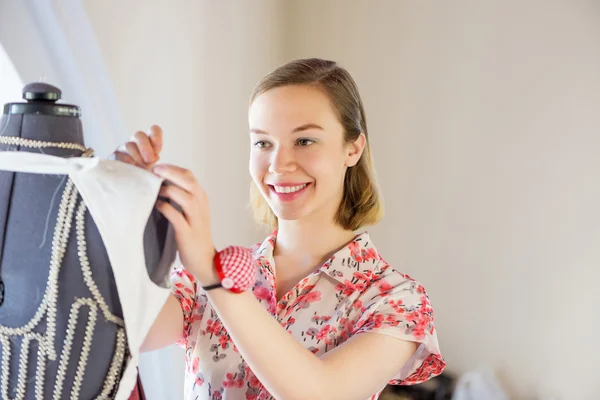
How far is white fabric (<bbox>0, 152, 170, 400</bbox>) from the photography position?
66 centimetres

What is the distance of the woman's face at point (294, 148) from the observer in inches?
44.4

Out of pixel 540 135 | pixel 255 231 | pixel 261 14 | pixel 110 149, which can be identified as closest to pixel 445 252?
pixel 540 135

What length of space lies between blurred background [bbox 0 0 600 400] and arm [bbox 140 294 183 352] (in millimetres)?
686

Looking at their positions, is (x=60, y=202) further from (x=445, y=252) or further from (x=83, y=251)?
(x=445, y=252)

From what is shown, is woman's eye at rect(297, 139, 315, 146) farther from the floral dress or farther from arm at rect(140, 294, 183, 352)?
arm at rect(140, 294, 183, 352)

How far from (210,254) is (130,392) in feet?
0.56

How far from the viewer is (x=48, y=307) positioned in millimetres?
667

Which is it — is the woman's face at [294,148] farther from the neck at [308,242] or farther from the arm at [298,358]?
the arm at [298,358]

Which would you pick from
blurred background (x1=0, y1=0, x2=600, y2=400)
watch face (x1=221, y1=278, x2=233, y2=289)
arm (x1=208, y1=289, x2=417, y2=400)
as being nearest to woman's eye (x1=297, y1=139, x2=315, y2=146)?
arm (x1=208, y1=289, x2=417, y2=400)

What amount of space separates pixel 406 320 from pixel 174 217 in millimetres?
509

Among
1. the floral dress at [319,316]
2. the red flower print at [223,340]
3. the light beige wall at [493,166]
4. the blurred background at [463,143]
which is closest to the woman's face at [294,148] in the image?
the floral dress at [319,316]

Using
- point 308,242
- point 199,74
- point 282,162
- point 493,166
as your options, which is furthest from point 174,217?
point 493,166

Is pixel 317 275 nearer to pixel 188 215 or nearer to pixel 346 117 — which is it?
pixel 346 117

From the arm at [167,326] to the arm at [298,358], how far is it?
270 millimetres
